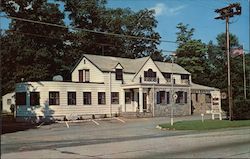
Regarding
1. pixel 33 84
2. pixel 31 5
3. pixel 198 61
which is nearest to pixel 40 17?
pixel 31 5

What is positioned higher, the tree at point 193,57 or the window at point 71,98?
the tree at point 193,57

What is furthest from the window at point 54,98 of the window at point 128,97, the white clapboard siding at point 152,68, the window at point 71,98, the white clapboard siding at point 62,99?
the white clapboard siding at point 152,68

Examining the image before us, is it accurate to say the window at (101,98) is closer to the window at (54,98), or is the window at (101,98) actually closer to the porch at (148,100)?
the porch at (148,100)

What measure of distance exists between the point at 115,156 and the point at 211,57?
8622cm

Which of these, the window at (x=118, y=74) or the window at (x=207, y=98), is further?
the window at (x=207, y=98)

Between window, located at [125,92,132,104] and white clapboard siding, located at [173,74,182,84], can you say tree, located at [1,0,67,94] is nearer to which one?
window, located at [125,92,132,104]

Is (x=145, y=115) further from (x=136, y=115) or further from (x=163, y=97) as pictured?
(x=163, y=97)

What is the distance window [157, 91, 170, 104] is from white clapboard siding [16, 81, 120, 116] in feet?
22.8

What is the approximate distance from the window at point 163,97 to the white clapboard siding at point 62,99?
6.94 metres

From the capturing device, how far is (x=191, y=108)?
56375mm

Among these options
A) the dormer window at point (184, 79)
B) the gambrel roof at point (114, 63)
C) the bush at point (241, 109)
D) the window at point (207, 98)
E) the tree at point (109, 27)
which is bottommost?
the bush at point (241, 109)

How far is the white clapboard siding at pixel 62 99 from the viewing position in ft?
143

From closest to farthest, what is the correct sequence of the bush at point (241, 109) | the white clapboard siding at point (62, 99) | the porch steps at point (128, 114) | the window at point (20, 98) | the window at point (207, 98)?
the bush at point (241, 109) < the white clapboard siding at point (62, 99) < the window at point (20, 98) < the porch steps at point (128, 114) < the window at point (207, 98)

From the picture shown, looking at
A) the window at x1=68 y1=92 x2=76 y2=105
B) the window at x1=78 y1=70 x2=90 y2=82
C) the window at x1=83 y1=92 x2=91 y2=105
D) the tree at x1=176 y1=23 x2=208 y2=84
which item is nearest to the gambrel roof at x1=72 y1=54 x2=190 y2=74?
the window at x1=78 y1=70 x2=90 y2=82
